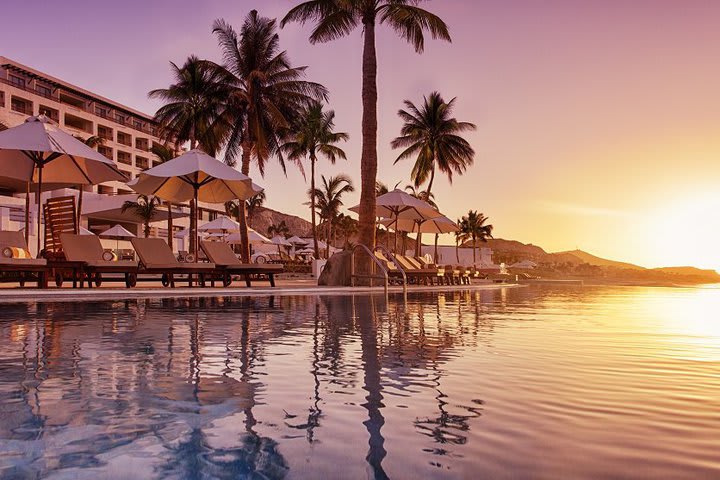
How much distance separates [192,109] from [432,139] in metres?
15.8

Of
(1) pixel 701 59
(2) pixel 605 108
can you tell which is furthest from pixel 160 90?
(1) pixel 701 59

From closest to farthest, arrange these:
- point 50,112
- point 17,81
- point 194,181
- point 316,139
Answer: point 194,181 → point 316,139 → point 17,81 → point 50,112

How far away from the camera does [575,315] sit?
949cm

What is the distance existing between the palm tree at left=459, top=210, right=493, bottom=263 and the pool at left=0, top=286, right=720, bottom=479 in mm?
79040

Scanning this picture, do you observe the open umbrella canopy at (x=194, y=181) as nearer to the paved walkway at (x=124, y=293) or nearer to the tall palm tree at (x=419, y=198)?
the paved walkway at (x=124, y=293)

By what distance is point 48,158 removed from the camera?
46.4 feet

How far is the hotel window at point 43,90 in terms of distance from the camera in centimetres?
5794

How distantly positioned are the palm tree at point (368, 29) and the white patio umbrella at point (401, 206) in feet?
6.66

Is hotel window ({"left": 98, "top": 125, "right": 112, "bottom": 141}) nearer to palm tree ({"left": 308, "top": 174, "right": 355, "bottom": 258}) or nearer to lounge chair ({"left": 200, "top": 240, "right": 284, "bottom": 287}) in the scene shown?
palm tree ({"left": 308, "top": 174, "right": 355, "bottom": 258})

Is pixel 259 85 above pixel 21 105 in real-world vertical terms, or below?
below

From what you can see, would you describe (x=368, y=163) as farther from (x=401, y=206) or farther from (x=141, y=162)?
(x=141, y=162)

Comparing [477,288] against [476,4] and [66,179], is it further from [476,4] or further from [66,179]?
[66,179]

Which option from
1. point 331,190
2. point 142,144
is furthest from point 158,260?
point 142,144

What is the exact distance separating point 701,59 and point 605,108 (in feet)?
15.5
